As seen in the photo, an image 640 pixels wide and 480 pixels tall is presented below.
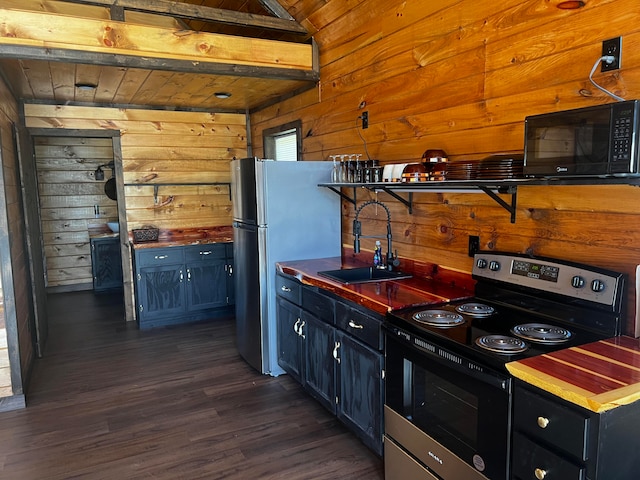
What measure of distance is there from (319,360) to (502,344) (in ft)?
4.84

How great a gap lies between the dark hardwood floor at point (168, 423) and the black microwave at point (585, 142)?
5.62 feet

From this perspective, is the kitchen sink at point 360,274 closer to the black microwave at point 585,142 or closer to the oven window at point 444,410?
the oven window at point 444,410

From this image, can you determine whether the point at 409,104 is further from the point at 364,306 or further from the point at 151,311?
the point at 151,311

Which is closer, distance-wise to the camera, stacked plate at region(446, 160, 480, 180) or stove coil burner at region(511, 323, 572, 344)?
stove coil burner at region(511, 323, 572, 344)

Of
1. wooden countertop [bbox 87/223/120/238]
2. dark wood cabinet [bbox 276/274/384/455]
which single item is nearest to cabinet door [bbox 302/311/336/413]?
dark wood cabinet [bbox 276/274/384/455]

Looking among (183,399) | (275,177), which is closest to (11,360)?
(183,399)

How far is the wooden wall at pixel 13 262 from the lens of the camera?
3.14 m

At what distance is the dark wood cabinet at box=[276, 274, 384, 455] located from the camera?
7.79 feet

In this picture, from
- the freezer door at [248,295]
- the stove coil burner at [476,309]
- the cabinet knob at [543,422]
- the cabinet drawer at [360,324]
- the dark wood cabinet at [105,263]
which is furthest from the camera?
the dark wood cabinet at [105,263]

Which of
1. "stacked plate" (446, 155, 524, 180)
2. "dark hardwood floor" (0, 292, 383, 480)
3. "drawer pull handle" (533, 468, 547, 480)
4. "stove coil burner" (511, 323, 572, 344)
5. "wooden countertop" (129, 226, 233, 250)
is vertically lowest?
"dark hardwood floor" (0, 292, 383, 480)

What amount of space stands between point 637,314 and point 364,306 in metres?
1.15

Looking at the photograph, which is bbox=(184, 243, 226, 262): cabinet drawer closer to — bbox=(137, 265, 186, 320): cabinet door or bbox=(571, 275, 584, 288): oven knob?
bbox=(137, 265, 186, 320): cabinet door

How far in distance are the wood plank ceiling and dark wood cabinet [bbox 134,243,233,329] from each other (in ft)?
5.18

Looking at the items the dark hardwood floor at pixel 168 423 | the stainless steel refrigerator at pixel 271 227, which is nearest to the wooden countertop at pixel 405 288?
the stainless steel refrigerator at pixel 271 227
